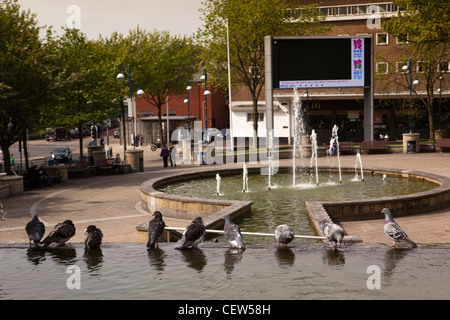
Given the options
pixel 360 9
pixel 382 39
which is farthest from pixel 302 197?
pixel 360 9

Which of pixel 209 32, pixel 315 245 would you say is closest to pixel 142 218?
pixel 315 245

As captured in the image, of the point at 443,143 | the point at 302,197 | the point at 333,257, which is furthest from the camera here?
the point at 443,143

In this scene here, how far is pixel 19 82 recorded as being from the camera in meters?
25.8

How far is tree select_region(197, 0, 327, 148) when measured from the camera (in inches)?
1601

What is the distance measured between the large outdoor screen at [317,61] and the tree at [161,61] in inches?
743

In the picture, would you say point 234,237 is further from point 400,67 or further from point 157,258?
point 400,67

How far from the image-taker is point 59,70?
2997 centimetres

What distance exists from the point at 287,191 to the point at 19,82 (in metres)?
14.2

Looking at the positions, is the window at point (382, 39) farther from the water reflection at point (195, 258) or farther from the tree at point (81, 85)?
the water reflection at point (195, 258)

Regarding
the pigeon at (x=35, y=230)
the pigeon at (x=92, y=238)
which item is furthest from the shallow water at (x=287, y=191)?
the pigeon at (x=35, y=230)

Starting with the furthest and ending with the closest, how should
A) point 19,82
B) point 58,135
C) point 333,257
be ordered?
point 58,135
point 19,82
point 333,257

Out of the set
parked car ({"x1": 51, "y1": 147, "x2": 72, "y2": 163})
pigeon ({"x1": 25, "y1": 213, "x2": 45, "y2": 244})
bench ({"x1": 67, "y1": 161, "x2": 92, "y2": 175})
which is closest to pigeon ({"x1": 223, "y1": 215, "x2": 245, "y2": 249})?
pigeon ({"x1": 25, "y1": 213, "x2": 45, "y2": 244})

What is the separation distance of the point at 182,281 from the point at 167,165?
82.8 feet
